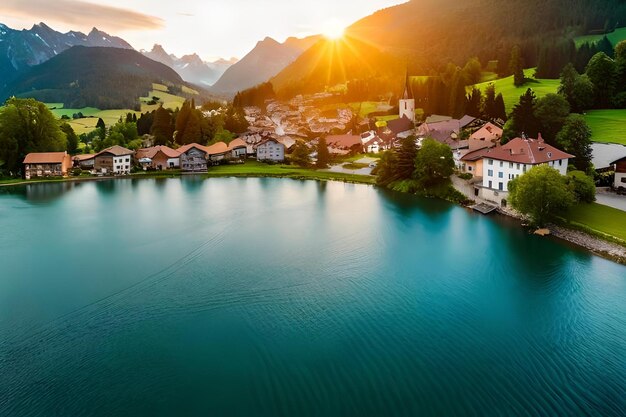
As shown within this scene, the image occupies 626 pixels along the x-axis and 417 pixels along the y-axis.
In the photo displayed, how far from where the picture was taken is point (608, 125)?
36.2 meters

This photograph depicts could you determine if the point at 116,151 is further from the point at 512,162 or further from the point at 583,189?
the point at 583,189

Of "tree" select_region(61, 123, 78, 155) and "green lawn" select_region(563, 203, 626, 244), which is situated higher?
"tree" select_region(61, 123, 78, 155)

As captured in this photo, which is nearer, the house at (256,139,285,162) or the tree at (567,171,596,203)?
the tree at (567,171,596,203)

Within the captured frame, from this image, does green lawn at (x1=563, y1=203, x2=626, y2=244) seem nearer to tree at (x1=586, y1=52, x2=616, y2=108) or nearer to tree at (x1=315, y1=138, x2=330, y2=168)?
tree at (x1=586, y1=52, x2=616, y2=108)

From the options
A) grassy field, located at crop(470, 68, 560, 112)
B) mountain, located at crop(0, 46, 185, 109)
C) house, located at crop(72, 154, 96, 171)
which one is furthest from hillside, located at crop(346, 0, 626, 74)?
mountain, located at crop(0, 46, 185, 109)

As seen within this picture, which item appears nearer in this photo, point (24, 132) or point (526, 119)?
point (526, 119)

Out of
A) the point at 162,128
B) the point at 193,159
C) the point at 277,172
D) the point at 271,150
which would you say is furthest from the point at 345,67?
the point at 277,172

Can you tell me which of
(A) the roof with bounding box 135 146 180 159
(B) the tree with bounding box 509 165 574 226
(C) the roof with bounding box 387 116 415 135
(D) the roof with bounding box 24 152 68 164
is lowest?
(B) the tree with bounding box 509 165 574 226

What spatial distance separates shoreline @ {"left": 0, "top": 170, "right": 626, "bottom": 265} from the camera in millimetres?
19828

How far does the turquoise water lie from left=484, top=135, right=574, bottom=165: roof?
509cm

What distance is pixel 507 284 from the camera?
1725 centimetres

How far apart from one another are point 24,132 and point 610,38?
83538 millimetres

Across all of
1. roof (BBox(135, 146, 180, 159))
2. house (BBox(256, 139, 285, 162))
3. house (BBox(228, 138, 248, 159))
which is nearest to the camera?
roof (BBox(135, 146, 180, 159))

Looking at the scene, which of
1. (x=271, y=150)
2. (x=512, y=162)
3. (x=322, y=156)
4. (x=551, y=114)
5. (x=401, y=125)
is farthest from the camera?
(x=401, y=125)
